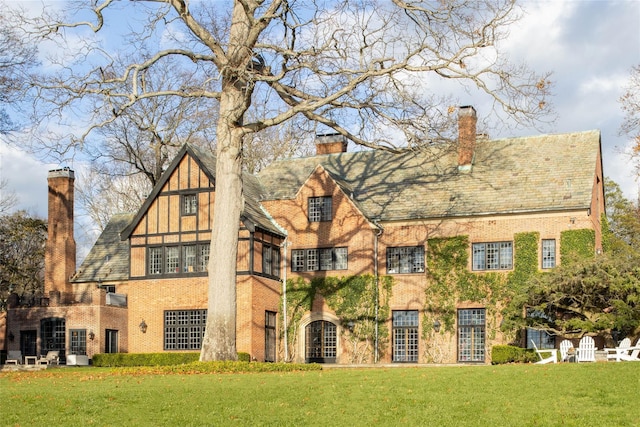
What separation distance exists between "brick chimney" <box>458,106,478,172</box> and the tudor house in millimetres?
59

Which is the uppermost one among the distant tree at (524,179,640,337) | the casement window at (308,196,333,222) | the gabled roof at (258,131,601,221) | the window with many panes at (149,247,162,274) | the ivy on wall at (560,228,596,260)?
the gabled roof at (258,131,601,221)

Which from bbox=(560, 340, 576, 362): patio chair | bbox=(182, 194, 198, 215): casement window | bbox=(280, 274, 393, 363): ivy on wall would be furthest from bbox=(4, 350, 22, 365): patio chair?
bbox=(560, 340, 576, 362): patio chair

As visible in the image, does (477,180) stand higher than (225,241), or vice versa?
(477,180)

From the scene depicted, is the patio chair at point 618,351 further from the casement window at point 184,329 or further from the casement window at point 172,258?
the casement window at point 172,258

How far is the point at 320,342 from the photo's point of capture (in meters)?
34.9

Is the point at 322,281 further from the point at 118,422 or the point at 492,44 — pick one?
the point at 118,422

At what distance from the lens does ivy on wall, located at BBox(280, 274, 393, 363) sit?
3403 centimetres

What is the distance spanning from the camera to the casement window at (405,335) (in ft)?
110

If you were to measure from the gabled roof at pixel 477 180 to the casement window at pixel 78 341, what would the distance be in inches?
379

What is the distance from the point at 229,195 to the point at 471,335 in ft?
39.3

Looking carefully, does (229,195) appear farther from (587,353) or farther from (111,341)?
(111,341)

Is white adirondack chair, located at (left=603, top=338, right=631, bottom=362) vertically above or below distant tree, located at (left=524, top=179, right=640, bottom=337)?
below

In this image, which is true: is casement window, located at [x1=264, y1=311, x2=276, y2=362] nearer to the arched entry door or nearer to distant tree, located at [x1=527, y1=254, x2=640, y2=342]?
the arched entry door

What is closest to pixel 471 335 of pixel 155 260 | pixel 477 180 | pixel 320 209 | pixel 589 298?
pixel 477 180
